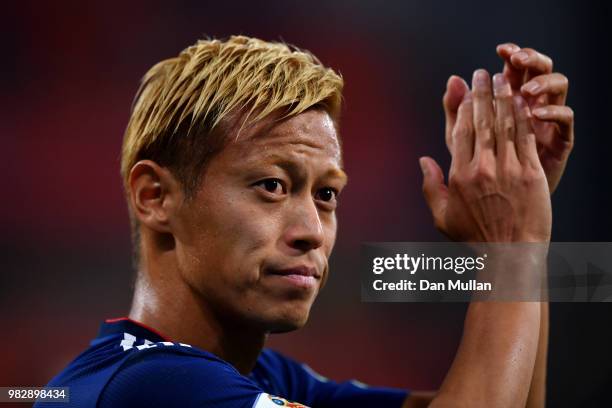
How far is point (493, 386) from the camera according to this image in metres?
1.37

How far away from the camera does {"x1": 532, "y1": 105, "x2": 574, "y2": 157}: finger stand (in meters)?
1.60

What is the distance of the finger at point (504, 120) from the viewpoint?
62.1 inches

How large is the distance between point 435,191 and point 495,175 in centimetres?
20

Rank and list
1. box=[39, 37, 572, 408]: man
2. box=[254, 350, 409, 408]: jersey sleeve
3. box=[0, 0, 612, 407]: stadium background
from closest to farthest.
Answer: box=[39, 37, 572, 408]: man
box=[254, 350, 409, 408]: jersey sleeve
box=[0, 0, 612, 407]: stadium background

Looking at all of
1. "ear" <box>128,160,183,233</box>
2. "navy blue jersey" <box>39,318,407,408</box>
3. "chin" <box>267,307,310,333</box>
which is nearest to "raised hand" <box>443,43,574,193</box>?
"chin" <box>267,307,310,333</box>

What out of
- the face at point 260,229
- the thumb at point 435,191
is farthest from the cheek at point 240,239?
the thumb at point 435,191

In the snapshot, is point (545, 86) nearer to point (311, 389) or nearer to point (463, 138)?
point (463, 138)

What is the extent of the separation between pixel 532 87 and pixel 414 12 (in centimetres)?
186

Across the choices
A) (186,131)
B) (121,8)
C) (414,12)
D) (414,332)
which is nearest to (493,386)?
(186,131)

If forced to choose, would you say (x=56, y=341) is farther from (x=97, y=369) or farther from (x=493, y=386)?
(x=493, y=386)

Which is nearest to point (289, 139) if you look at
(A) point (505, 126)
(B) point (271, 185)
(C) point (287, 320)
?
(B) point (271, 185)

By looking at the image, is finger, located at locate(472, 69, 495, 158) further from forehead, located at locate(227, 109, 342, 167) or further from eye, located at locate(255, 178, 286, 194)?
eye, located at locate(255, 178, 286, 194)

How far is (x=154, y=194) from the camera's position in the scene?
1589mm

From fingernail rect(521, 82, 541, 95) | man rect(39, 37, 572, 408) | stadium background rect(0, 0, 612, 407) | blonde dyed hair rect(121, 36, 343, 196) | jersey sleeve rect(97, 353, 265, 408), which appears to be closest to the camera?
jersey sleeve rect(97, 353, 265, 408)
